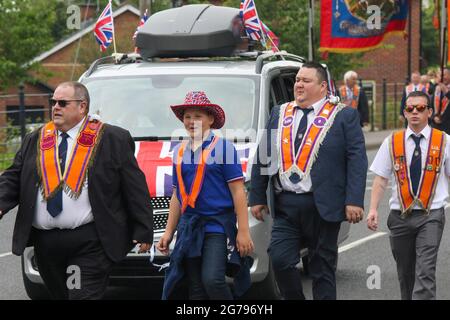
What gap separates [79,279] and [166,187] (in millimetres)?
2163

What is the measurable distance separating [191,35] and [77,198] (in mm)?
4471

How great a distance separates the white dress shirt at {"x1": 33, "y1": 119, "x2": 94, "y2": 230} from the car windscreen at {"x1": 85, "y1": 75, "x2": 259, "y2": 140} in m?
3.05

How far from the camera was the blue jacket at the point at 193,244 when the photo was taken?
753 centimetres

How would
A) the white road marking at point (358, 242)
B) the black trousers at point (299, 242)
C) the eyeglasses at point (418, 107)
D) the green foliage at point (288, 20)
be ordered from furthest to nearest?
the green foliage at point (288, 20) < the white road marking at point (358, 242) < the eyeglasses at point (418, 107) < the black trousers at point (299, 242)

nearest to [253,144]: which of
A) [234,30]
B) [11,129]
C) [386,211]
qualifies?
[234,30]

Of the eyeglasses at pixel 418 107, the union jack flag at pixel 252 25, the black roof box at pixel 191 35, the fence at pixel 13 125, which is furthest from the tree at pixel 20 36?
the eyeglasses at pixel 418 107

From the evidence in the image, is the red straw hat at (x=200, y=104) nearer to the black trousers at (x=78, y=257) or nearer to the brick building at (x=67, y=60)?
the black trousers at (x=78, y=257)

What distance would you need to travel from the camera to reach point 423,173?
337 inches

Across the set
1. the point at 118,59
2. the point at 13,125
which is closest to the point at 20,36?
the point at 13,125

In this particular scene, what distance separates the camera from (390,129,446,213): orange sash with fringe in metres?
Result: 8.52

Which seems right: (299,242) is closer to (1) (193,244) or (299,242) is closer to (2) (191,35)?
(1) (193,244)

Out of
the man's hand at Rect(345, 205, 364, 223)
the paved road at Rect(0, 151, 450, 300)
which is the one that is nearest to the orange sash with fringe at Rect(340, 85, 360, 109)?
the paved road at Rect(0, 151, 450, 300)

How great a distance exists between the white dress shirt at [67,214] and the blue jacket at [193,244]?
645mm

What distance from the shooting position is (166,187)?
9273mm
